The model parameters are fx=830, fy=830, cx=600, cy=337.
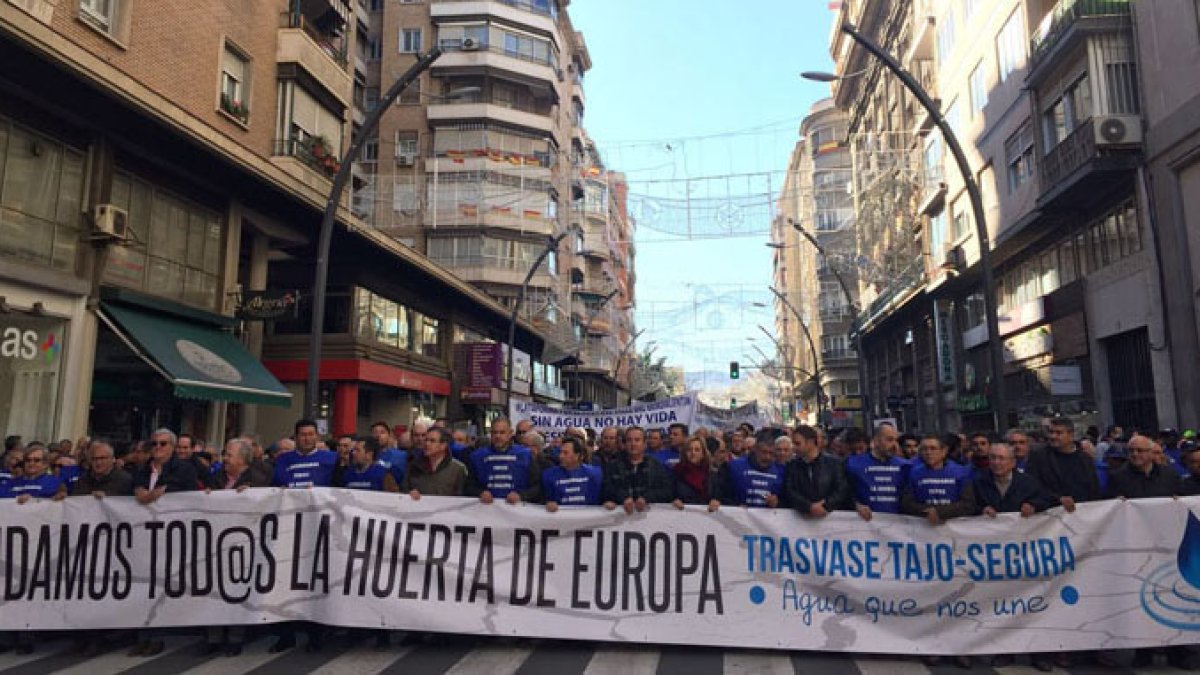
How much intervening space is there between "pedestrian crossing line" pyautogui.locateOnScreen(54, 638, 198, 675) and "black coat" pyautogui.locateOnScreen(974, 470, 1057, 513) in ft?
21.6

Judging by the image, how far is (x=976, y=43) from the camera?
27297 millimetres

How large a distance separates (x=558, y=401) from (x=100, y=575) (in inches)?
1723

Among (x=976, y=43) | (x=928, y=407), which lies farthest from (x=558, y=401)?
(x=976, y=43)

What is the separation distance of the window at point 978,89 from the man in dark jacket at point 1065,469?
886 inches

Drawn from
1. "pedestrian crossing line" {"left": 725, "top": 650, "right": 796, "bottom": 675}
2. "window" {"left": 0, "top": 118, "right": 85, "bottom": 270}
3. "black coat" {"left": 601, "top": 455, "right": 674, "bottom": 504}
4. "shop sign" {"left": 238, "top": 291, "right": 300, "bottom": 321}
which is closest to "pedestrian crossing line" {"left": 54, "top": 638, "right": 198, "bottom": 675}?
"black coat" {"left": 601, "top": 455, "right": 674, "bottom": 504}

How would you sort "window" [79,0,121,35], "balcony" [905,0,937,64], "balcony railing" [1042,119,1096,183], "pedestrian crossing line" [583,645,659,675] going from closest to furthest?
"pedestrian crossing line" [583,645,659,675] < "window" [79,0,121,35] < "balcony railing" [1042,119,1096,183] < "balcony" [905,0,937,64]

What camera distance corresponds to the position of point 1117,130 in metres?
17.8

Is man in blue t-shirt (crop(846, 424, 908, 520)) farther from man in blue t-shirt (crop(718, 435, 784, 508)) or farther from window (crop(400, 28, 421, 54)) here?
window (crop(400, 28, 421, 54))

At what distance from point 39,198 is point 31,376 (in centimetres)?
284

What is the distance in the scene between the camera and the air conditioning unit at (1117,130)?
1770 centimetres

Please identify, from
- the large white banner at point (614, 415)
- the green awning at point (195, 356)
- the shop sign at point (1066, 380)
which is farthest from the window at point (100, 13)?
the shop sign at point (1066, 380)

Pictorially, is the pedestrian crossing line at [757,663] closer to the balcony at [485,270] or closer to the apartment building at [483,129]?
the apartment building at [483,129]

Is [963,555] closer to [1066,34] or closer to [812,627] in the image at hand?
[812,627]

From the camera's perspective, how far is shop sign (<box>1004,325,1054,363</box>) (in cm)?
2291
